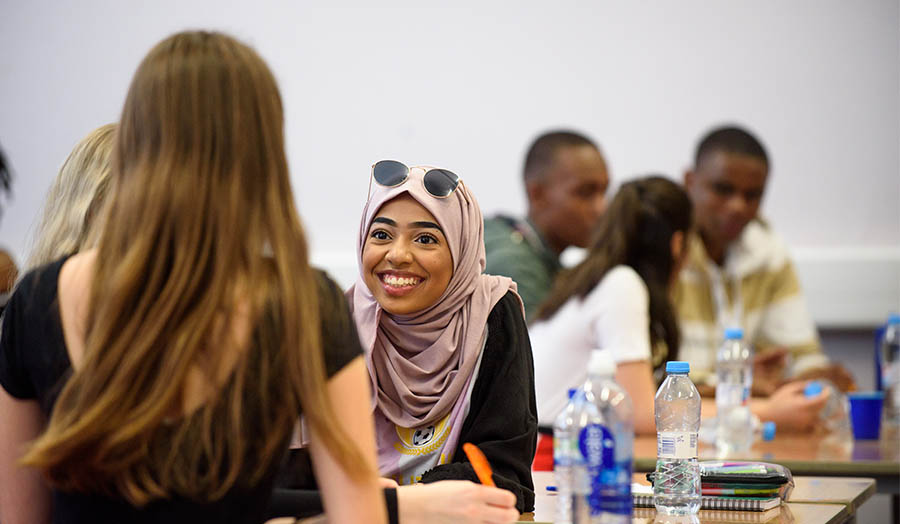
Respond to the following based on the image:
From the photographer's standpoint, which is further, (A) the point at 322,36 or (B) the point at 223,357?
(A) the point at 322,36

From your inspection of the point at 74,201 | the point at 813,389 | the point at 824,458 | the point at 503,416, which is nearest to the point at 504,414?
the point at 503,416

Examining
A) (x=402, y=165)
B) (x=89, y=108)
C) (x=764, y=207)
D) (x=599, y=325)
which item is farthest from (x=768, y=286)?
(x=89, y=108)

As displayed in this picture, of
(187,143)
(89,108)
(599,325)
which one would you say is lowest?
(599,325)

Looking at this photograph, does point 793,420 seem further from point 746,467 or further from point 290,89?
point 290,89

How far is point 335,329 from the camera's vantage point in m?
1.29

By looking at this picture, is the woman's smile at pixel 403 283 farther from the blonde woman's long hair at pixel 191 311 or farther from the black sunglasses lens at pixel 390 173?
the blonde woman's long hair at pixel 191 311

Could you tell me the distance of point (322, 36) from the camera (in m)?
5.39

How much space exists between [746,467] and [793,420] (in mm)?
1246

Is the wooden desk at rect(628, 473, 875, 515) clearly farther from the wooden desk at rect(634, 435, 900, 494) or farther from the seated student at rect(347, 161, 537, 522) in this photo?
the seated student at rect(347, 161, 537, 522)

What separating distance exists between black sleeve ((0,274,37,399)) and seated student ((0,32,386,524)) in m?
0.03

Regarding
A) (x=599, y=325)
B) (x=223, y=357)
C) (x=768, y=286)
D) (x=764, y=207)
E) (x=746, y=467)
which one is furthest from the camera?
Result: (x=764, y=207)

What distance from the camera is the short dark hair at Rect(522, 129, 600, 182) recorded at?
4.47 m

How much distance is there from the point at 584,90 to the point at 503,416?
11.7ft

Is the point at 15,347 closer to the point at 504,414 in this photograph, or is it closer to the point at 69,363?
the point at 69,363
